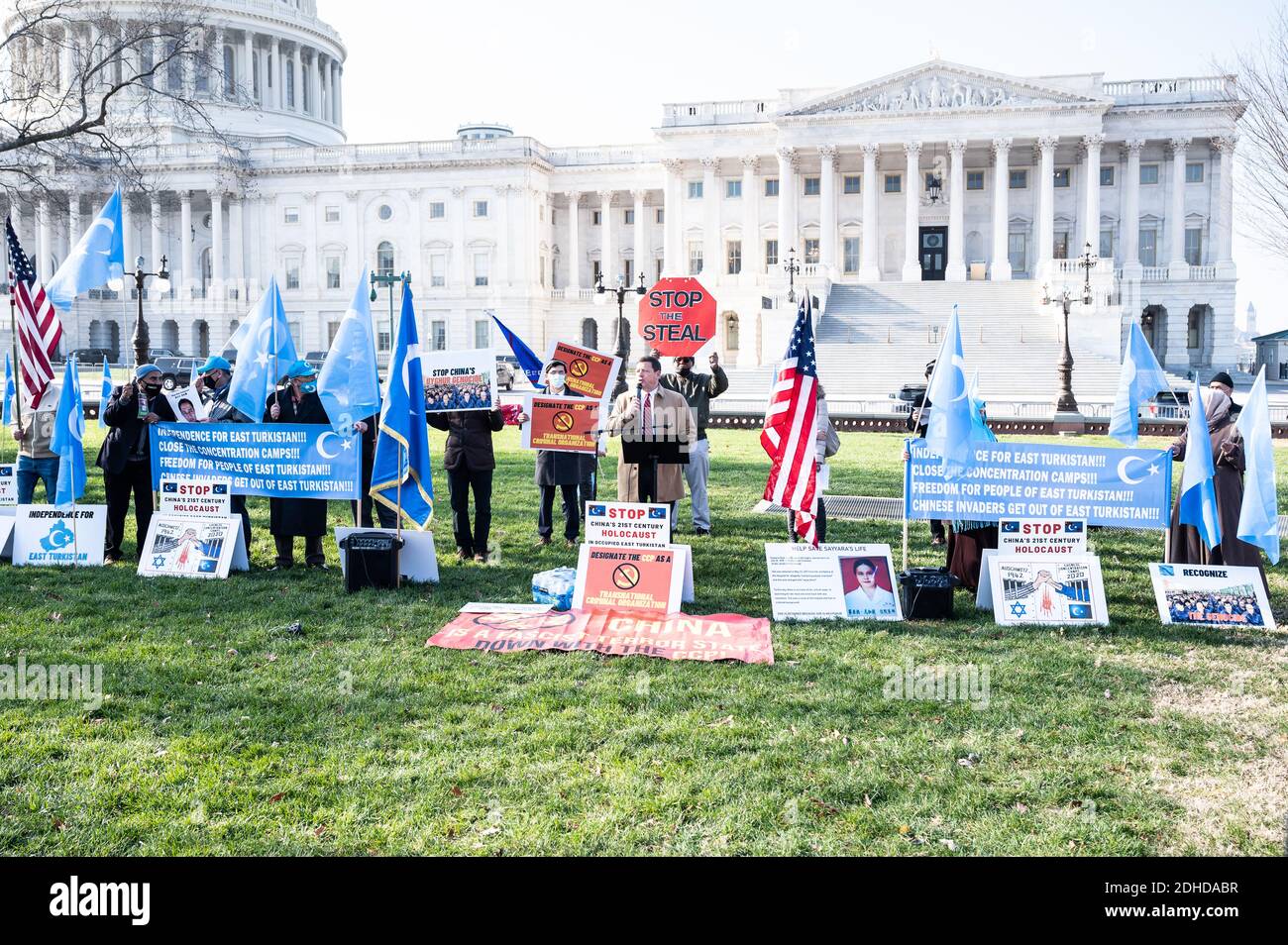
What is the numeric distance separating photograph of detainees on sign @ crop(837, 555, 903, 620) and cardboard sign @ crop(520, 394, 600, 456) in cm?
378

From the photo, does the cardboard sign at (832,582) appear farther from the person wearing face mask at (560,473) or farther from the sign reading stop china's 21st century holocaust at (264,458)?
the sign reading stop china's 21st century holocaust at (264,458)

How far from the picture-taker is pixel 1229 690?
787 centimetres

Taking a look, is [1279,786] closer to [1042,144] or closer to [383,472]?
[383,472]

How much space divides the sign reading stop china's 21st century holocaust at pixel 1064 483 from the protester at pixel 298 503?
19.9 feet

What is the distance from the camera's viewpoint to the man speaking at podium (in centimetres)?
1180

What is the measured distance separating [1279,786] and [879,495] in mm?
10999

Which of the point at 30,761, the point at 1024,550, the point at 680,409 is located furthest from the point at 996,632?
the point at 30,761

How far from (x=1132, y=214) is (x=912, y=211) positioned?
513 inches

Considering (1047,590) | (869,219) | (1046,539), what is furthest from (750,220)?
(1047,590)

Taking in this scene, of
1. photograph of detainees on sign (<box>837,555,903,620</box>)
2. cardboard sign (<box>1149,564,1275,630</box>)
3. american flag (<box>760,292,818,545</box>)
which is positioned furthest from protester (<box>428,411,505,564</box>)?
cardboard sign (<box>1149,564,1275,630</box>)

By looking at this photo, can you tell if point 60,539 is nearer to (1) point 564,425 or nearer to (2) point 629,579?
(1) point 564,425

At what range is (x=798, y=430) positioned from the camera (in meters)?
10.8

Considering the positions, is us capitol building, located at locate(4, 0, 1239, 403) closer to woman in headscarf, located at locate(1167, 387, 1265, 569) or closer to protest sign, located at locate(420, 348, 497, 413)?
protest sign, located at locate(420, 348, 497, 413)

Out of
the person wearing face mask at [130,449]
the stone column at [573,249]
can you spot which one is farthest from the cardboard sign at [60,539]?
the stone column at [573,249]
